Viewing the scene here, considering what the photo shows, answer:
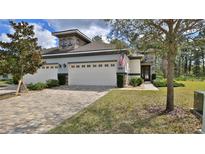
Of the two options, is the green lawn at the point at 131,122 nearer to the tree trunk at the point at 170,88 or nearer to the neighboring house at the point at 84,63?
the tree trunk at the point at 170,88

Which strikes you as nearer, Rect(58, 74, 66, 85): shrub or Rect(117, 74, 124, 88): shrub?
Rect(117, 74, 124, 88): shrub

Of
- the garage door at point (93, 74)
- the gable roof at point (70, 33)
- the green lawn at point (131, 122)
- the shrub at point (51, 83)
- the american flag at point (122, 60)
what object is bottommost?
the green lawn at point (131, 122)

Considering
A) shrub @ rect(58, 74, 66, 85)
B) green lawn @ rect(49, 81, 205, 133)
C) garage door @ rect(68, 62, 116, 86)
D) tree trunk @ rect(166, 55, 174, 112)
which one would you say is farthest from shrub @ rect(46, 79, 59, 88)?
tree trunk @ rect(166, 55, 174, 112)

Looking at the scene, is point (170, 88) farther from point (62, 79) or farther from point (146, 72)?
point (146, 72)

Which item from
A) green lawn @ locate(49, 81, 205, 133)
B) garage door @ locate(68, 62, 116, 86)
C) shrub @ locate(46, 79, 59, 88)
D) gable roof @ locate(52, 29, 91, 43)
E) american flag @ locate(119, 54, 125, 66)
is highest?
gable roof @ locate(52, 29, 91, 43)

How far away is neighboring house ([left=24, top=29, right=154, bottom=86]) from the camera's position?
16.6m

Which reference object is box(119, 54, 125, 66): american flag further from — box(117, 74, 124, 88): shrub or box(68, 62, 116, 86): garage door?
box(117, 74, 124, 88): shrub

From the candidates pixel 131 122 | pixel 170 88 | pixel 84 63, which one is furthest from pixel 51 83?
pixel 131 122

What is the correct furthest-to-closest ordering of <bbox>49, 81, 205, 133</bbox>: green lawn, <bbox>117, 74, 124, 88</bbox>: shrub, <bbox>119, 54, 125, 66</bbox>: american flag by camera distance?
<bbox>119, 54, 125, 66</bbox>: american flag < <bbox>117, 74, 124, 88</bbox>: shrub < <bbox>49, 81, 205, 133</bbox>: green lawn

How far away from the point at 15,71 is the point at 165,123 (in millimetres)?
10785

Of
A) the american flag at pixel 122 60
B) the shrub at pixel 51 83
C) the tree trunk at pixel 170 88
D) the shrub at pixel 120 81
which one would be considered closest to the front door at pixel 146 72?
the american flag at pixel 122 60

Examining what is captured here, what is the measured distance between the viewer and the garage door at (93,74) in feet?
54.7
